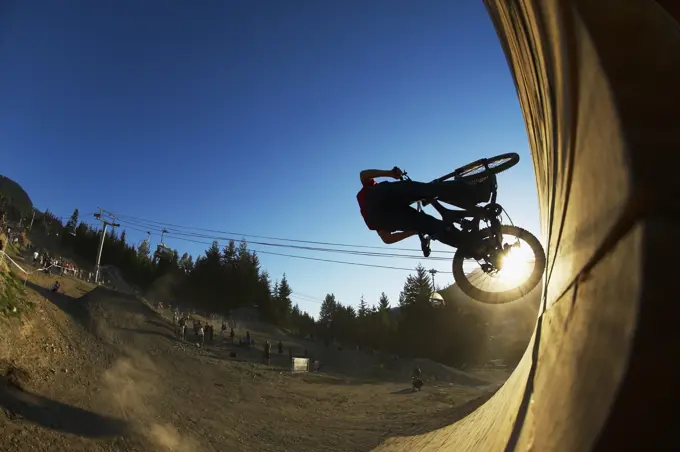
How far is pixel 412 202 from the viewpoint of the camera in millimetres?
4711

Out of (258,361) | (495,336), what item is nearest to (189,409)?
(258,361)

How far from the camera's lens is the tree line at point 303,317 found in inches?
2221

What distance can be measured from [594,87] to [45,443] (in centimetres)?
1081

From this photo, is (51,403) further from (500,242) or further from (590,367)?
(590,367)

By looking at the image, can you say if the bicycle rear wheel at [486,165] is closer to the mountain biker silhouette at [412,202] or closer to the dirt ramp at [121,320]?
the mountain biker silhouette at [412,202]

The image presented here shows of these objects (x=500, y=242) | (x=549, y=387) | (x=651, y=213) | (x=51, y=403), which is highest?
(x=500, y=242)

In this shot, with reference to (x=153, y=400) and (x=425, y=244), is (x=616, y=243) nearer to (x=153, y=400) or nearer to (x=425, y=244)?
(x=425, y=244)

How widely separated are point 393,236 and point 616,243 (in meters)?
4.26

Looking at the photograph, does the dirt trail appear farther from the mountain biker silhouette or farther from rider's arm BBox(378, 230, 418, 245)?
the mountain biker silhouette

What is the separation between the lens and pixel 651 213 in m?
0.67

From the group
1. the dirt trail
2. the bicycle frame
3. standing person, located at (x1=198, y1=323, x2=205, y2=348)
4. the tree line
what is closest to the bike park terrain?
the dirt trail

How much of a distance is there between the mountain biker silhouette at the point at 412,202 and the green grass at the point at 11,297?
12.8 metres

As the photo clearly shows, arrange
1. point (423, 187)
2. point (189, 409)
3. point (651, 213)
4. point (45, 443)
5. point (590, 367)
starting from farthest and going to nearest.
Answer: point (189, 409) → point (45, 443) → point (423, 187) → point (590, 367) → point (651, 213)

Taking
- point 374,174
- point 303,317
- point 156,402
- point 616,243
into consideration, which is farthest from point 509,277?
point 303,317
